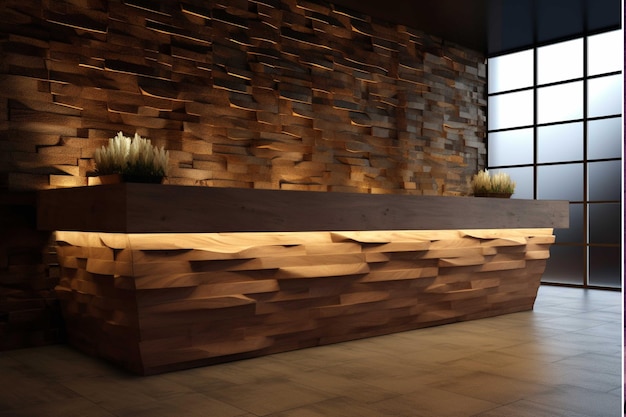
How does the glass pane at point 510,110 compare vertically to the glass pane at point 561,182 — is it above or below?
above

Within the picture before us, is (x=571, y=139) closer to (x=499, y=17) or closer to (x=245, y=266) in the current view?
(x=499, y=17)

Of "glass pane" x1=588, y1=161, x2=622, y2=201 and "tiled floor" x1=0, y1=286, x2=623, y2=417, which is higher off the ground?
"glass pane" x1=588, y1=161, x2=622, y2=201

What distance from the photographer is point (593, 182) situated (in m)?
6.48

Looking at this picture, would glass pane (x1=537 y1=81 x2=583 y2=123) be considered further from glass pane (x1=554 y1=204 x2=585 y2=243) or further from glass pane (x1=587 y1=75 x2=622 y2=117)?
glass pane (x1=554 y1=204 x2=585 y2=243)

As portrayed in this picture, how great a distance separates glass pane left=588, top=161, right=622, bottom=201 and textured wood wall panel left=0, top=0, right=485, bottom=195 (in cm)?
119

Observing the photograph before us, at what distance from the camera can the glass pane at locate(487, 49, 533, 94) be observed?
7.02 m

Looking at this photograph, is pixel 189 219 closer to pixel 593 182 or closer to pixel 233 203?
pixel 233 203

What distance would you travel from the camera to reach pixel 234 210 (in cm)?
293

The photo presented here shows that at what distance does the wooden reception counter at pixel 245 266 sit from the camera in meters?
2.83

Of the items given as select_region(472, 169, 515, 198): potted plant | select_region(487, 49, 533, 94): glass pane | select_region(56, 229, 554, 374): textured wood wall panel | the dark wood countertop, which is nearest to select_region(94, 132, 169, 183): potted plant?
the dark wood countertop

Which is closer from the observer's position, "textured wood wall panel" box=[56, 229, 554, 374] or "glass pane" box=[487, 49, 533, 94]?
"textured wood wall panel" box=[56, 229, 554, 374]

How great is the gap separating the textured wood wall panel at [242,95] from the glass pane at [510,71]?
27cm

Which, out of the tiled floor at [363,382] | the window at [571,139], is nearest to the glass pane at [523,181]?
the window at [571,139]

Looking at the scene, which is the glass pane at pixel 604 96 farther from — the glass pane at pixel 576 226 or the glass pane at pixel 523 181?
the glass pane at pixel 576 226
